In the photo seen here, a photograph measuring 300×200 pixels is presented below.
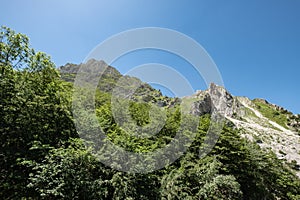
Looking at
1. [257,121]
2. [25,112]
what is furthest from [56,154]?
[257,121]

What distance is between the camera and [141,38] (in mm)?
13547

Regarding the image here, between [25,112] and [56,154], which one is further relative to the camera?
[25,112]

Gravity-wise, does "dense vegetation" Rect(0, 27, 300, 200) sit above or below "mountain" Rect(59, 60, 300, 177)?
below

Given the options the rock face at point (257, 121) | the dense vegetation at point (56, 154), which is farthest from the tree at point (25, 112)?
the rock face at point (257, 121)

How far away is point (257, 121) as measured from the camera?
88312mm

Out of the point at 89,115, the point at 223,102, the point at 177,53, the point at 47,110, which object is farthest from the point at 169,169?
the point at 223,102

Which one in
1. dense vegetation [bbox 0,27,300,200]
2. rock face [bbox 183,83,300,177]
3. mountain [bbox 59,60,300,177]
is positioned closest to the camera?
dense vegetation [bbox 0,27,300,200]

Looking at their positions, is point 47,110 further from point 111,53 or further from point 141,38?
point 141,38

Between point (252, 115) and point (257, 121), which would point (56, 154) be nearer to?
point (257, 121)

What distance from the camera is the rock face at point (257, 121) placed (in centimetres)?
4918

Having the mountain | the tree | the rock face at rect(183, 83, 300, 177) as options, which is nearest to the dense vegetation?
the tree

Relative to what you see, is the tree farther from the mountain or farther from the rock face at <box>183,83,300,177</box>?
the rock face at <box>183,83,300,177</box>

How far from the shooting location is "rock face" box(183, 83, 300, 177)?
49184 millimetres

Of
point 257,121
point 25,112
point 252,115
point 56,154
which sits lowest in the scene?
point 56,154
